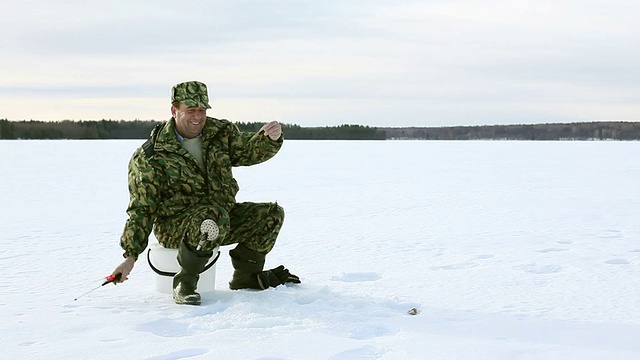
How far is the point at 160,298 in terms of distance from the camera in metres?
3.66

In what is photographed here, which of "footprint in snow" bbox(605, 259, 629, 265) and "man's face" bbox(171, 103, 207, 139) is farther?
"footprint in snow" bbox(605, 259, 629, 265)

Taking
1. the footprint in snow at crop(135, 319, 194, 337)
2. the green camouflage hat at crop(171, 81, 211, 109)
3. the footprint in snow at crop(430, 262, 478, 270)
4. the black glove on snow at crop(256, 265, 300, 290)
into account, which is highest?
the green camouflage hat at crop(171, 81, 211, 109)

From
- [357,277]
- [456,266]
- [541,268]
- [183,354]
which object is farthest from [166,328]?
[541,268]

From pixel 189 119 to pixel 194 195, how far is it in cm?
39

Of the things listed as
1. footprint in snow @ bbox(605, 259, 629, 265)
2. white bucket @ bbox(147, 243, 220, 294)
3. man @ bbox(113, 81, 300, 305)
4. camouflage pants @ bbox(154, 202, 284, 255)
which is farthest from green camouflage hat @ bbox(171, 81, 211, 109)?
footprint in snow @ bbox(605, 259, 629, 265)

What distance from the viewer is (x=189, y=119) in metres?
3.56

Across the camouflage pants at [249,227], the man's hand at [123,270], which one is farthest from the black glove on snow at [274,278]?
the man's hand at [123,270]

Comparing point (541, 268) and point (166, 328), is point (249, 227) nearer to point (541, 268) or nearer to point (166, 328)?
point (166, 328)

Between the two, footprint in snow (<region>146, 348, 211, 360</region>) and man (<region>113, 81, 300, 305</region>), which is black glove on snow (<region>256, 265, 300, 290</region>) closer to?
man (<region>113, 81, 300, 305</region>)

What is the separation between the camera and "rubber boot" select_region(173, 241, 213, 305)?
137 inches

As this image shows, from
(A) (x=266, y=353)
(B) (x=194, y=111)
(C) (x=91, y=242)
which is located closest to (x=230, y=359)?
(A) (x=266, y=353)

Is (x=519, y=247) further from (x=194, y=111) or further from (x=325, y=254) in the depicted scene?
(x=194, y=111)

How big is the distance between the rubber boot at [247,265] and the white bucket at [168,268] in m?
0.15

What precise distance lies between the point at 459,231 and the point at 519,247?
0.93 m
